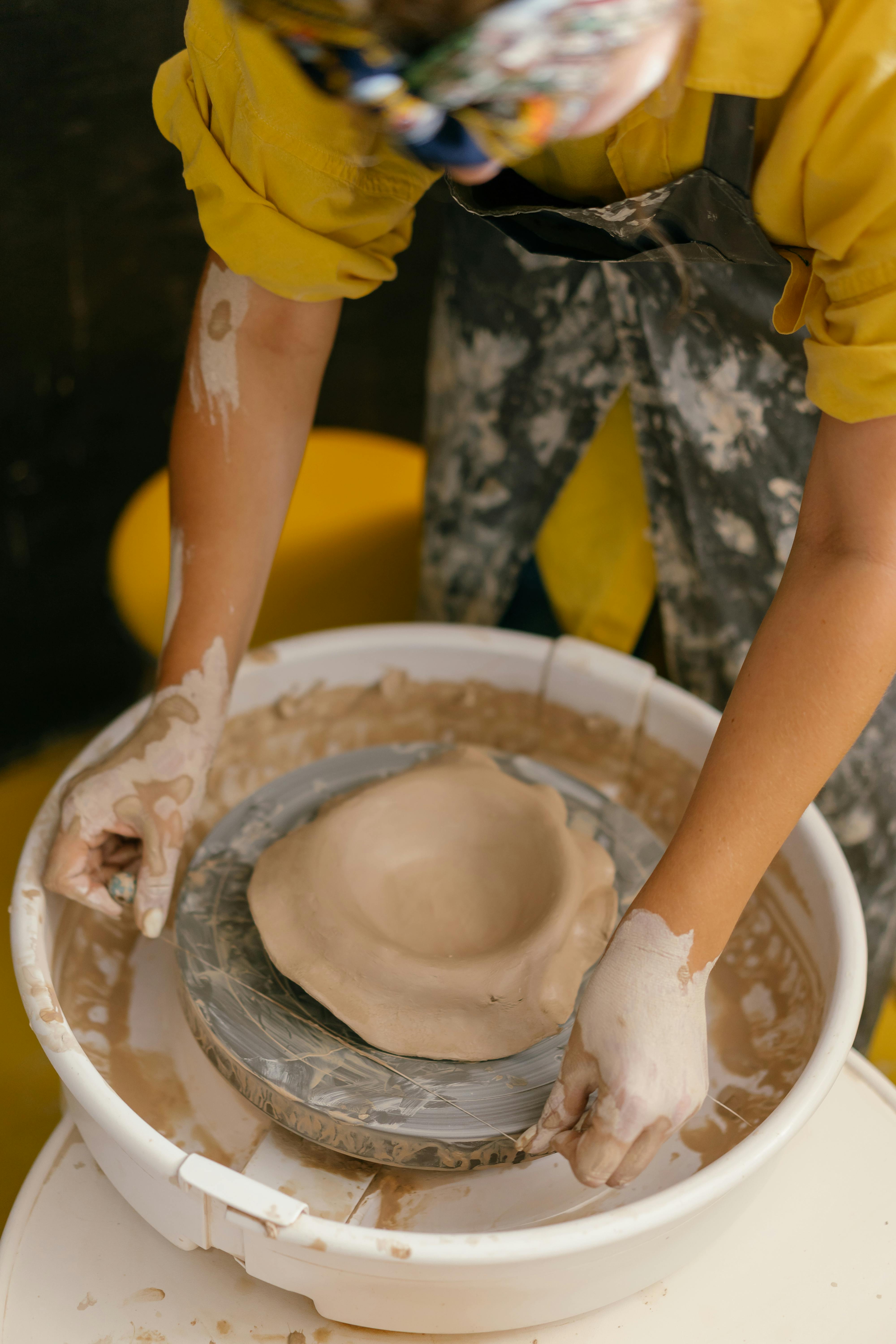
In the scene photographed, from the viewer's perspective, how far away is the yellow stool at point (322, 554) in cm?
177

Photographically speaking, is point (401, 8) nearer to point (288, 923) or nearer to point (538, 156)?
point (538, 156)

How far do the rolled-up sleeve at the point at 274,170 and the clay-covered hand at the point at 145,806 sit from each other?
405 millimetres

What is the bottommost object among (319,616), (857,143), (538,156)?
(319,616)

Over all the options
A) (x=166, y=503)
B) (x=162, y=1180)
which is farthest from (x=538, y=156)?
(x=166, y=503)

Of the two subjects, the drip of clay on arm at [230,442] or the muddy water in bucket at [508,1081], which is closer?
the muddy water in bucket at [508,1081]

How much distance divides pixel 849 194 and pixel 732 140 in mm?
116

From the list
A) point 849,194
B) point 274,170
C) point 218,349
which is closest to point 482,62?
point 849,194

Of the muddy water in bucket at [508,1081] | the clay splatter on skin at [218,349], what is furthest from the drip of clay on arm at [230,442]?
the muddy water in bucket at [508,1081]

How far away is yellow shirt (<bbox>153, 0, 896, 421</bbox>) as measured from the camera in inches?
29.9

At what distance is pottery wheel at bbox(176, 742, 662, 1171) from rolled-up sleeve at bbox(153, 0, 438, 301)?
616 mm

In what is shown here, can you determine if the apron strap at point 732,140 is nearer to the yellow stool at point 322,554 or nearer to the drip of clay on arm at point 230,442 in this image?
the drip of clay on arm at point 230,442

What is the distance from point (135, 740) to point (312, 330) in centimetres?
48

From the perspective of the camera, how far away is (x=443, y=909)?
118 centimetres

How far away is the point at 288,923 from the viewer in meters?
1.08
